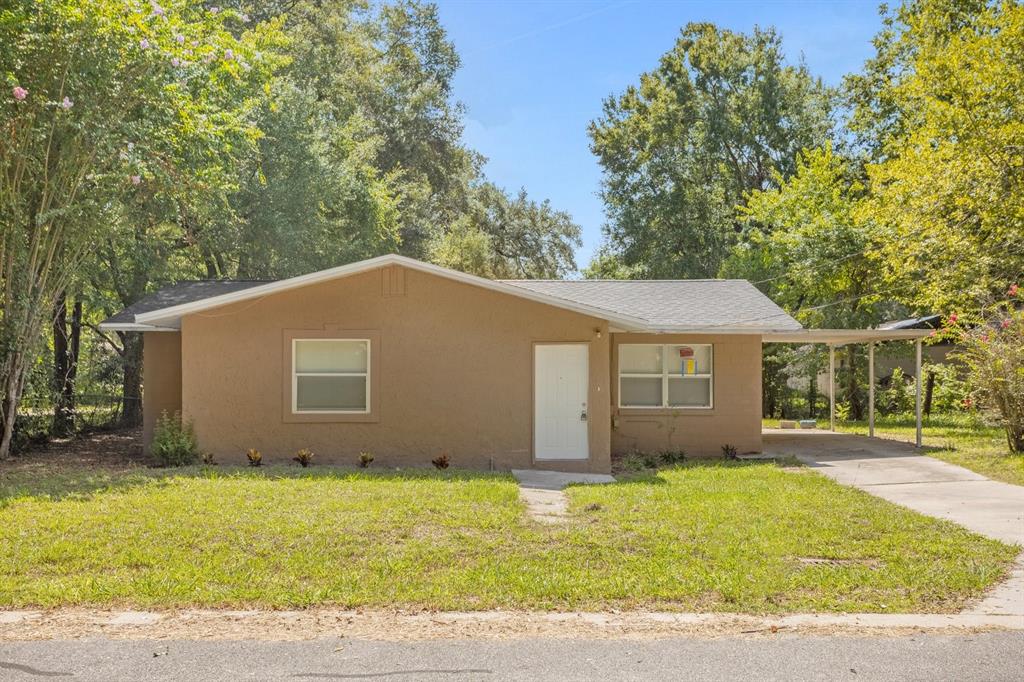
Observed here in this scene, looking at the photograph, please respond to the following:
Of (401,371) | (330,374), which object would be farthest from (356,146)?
(401,371)

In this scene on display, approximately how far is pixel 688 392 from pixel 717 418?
715mm

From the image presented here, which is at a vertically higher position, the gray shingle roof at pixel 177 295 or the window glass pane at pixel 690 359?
the gray shingle roof at pixel 177 295

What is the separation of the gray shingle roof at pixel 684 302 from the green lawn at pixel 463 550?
218 inches

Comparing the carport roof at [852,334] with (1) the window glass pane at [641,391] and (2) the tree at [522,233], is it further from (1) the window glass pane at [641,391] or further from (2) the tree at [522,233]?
(2) the tree at [522,233]

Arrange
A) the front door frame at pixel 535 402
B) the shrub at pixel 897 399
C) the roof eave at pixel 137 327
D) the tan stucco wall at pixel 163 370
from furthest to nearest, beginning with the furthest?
the shrub at pixel 897 399 < the tan stucco wall at pixel 163 370 < the roof eave at pixel 137 327 < the front door frame at pixel 535 402

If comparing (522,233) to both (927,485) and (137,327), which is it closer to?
(137,327)

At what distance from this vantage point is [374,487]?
971cm

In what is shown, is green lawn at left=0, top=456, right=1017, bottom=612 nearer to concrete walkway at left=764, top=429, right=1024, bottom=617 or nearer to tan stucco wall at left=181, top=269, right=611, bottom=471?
concrete walkway at left=764, top=429, right=1024, bottom=617

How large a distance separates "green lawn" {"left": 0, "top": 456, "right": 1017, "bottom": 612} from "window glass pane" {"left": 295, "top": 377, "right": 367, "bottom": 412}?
3.21 m

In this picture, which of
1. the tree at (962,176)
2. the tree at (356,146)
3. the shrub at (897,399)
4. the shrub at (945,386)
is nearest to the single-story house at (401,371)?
the tree at (356,146)

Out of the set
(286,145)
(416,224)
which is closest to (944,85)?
(286,145)

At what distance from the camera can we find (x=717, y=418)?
15.3 meters

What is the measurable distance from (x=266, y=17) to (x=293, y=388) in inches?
687

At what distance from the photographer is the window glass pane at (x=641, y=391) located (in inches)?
610
